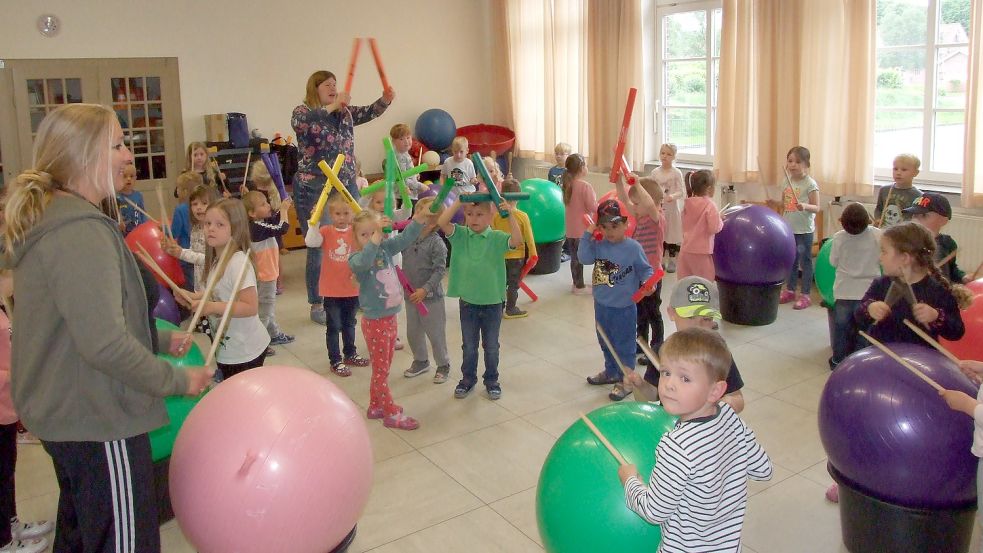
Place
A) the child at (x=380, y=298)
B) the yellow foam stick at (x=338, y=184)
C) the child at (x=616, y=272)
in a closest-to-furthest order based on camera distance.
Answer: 1. the child at (x=380, y=298)
2. the child at (x=616, y=272)
3. the yellow foam stick at (x=338, y=184)

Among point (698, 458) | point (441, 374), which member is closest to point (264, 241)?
point (441, 374)

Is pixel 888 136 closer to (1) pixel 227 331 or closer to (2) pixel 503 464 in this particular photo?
(2) pixel 503 464

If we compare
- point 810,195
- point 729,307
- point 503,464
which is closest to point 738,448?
point 503,464

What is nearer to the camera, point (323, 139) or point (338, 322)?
point (338, 322)

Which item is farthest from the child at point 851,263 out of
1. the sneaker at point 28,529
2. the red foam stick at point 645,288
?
the sneaker at point 28,529

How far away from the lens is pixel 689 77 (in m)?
8.95

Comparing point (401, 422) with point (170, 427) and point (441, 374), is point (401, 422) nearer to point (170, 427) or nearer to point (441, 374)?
point (441, 374)

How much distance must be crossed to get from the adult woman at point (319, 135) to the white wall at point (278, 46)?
12.5 ft

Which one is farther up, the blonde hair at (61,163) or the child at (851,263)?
the blonde hair at (61,163)

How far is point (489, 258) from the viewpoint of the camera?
4520 millimetres

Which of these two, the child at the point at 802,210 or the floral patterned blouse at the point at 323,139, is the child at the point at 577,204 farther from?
the floral patterned blouse at the point at 323,139

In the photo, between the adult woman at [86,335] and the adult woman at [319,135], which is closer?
the adult woman at [86,335]

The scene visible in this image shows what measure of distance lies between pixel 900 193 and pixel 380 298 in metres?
3.59

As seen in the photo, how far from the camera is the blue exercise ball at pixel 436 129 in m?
10.5
